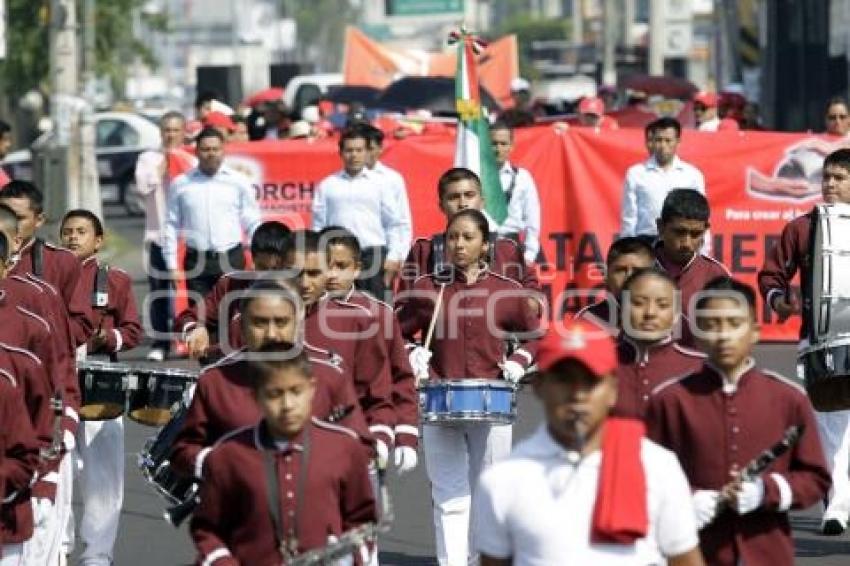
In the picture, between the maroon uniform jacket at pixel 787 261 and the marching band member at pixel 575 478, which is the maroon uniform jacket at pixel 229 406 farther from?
the maroon uniform jacket at pixel 787 261

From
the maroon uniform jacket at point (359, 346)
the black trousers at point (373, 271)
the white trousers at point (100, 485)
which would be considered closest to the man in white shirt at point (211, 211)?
the black trousers at point (373, 271)

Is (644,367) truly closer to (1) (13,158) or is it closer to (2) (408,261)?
(2) (408,261)

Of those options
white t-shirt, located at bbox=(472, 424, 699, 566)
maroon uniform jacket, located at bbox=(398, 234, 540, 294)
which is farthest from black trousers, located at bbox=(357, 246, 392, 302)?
white t-shirt, located at bbox=(472, 424, 699, 566)

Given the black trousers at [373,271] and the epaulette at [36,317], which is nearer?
the epaulette at [36,317]

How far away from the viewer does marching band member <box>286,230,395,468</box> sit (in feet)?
33.1

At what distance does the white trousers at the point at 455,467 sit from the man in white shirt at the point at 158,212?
356 inches

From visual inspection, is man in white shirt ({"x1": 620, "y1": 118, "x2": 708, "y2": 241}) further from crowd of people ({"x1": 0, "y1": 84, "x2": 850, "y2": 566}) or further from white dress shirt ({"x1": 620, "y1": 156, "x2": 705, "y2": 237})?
crowd of people ({"x1": 0, "y1": 84, "x2": 850, "y2": 566})

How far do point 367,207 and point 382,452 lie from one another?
30.8ft

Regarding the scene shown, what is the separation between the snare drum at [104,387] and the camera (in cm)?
1161

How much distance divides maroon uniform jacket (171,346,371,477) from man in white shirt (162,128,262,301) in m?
10.1

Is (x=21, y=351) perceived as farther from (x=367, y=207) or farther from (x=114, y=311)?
(x=367, y=207)

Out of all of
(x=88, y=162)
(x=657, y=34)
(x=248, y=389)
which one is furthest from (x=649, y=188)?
(x=657, y=34)

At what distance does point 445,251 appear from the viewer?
39.4ft

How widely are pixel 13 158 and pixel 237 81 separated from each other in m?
3.92
